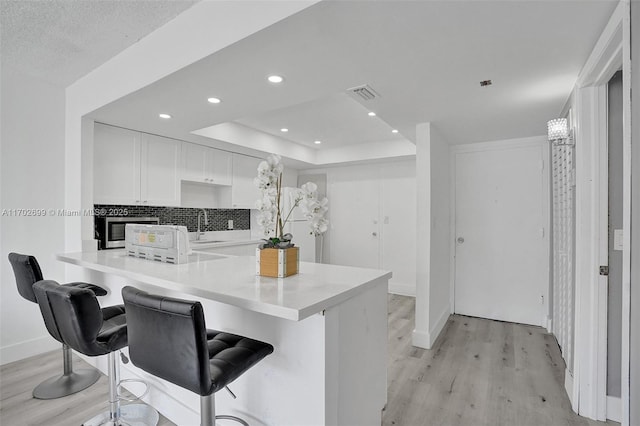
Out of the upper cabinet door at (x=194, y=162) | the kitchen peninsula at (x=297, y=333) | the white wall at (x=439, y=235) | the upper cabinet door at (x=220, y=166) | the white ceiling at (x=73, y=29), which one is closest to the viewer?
the kitchen peninsula at (x=297, y=333)

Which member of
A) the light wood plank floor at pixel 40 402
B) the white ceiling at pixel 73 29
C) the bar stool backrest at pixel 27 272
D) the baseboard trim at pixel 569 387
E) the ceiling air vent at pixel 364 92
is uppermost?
the white ceiling at pixel 73 29

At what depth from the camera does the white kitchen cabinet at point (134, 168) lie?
10.4 ft

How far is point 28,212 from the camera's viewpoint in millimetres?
2838

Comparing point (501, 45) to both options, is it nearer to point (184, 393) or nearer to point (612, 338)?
point (612, 338)

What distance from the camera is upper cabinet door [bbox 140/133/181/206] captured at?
3.54m

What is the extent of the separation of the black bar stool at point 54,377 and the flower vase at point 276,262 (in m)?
1.44

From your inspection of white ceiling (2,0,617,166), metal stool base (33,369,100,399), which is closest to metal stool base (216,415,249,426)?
metal stool base (33,369,100,399)

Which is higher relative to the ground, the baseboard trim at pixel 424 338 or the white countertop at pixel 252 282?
the white countertop at pixel 252 282

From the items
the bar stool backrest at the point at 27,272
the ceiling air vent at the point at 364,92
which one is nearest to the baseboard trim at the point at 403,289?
the ceiling air vent at the point at 364,92

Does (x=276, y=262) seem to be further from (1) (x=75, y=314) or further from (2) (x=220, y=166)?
(2) (x=220, y=166)

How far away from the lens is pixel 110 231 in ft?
11.1

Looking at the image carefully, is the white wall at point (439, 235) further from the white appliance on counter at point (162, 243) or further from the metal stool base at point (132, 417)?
the metal stool base at point (132, 417)

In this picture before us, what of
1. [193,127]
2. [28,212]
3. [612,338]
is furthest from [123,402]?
[612,338]

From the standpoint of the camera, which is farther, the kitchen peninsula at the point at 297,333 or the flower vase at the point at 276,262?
the flower vase at the point at 276,262
